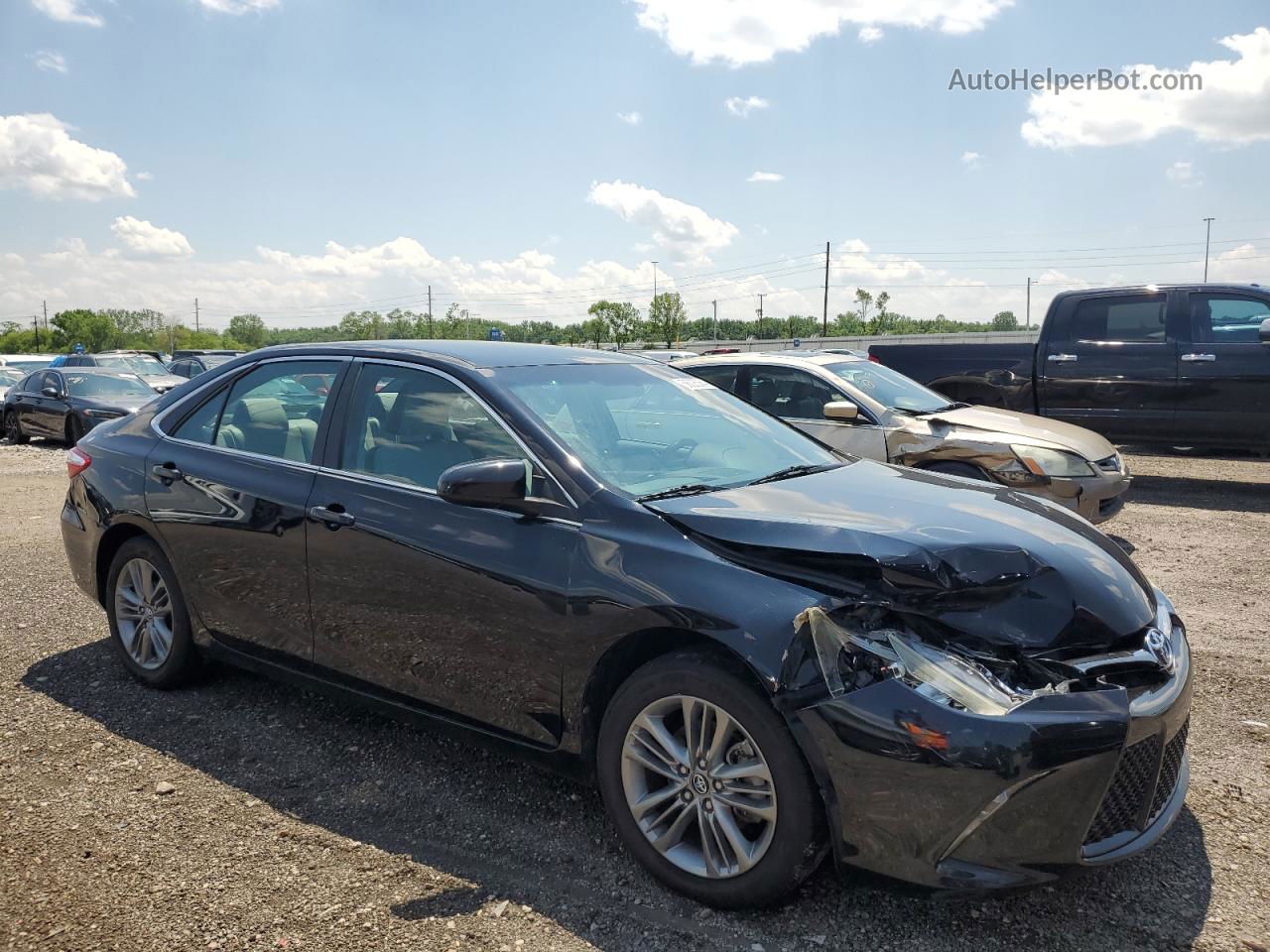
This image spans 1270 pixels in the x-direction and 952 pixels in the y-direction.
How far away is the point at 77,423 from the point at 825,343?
47061mm

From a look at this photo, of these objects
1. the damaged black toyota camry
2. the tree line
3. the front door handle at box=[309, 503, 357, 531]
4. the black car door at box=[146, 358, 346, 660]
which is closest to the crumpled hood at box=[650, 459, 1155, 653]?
the damaged black toyota camry

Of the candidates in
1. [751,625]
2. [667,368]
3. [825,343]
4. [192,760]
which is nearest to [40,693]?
[192,760]

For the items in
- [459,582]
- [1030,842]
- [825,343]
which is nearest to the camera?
[1030,842]

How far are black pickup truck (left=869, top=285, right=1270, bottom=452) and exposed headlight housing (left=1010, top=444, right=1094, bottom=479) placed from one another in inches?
136

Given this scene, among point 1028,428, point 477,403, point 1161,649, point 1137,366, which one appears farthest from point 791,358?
point 1161,649

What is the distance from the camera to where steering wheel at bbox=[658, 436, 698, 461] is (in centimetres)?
349

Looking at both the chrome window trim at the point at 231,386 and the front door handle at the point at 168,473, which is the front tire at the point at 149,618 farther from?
the chrome window trim at the point at 231,386

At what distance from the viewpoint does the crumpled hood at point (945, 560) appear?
2.59 m

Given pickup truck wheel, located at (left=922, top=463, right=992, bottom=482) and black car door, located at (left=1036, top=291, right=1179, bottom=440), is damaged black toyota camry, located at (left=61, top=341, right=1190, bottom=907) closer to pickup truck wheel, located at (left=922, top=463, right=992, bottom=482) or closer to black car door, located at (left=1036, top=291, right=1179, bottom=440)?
pickup truck wheel, located at (left=922, top=463, right=992, bottom=482)

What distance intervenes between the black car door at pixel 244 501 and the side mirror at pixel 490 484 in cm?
92

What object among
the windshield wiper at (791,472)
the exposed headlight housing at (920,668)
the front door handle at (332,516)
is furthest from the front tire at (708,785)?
the front door handle at (332,516)

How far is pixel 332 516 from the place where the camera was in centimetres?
356

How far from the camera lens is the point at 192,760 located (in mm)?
3723

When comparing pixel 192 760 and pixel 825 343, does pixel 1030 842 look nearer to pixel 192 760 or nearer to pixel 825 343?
pixel 192 760
